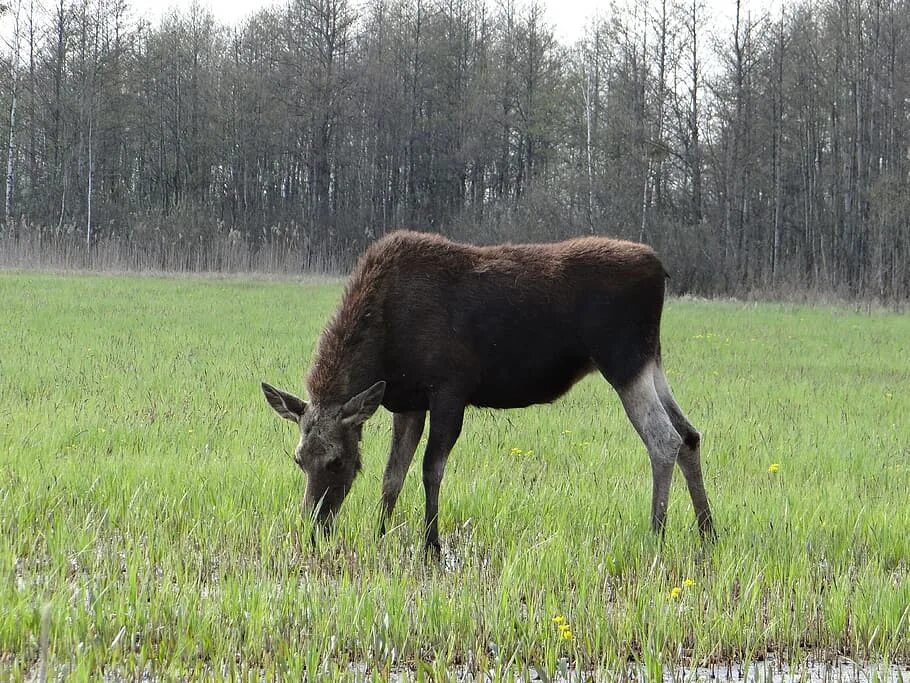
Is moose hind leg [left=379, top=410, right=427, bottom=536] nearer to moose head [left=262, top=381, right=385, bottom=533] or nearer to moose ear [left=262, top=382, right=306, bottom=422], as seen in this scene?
moose head [left=262, top=381, right=385, bottom=533]

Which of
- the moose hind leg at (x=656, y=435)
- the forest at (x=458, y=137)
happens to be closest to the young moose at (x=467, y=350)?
the moose hind leg at (x=656, y=435)

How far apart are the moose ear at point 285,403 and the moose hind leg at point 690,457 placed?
7.42 feet

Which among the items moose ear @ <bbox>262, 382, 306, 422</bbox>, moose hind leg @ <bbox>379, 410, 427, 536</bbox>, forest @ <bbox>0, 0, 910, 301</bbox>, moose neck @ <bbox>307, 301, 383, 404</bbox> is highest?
forest @ <bbox>0, 0, 910, 301</bbox>

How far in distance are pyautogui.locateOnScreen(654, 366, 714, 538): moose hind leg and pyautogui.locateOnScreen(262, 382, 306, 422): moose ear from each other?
2262 millimetres

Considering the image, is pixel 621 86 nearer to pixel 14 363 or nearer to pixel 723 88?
pixel 723 88

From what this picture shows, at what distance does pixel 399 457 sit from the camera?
5.97 metres

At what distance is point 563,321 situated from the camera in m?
5.85

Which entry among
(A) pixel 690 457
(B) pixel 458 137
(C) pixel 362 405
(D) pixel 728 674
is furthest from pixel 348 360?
(B) pixel 458 137

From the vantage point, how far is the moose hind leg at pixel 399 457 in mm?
5863

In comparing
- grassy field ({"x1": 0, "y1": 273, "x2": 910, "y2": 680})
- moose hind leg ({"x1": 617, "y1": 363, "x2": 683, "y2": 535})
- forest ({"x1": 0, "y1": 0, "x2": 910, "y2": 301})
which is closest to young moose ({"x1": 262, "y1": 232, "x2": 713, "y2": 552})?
moose hind leg ({"x1": 617, "y1": 363, "x2": 683, "y2": 535})

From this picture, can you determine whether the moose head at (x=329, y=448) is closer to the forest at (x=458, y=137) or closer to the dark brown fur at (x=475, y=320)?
the dark brown fur at (x=475, y=320)

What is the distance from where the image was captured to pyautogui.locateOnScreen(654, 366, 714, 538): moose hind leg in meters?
5.86

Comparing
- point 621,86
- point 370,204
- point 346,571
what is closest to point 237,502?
point 346,571

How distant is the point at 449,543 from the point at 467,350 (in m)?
1.17
